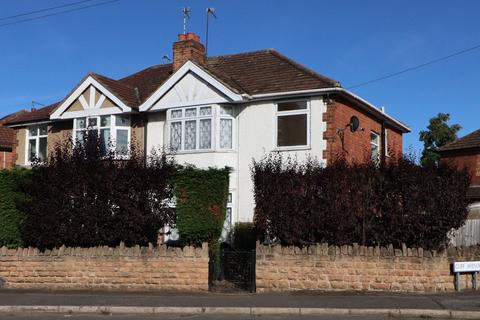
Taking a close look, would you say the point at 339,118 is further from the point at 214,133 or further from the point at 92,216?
the point at 92,216

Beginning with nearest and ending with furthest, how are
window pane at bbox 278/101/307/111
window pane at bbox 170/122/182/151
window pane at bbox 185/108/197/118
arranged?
window pane at bbox 278/101/307/111, window pane at bbox 185/108/197/118, window pane at bbox 170/122/182/151

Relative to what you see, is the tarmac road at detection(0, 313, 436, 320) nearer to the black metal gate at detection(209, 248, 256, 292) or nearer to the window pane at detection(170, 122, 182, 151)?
the black metal gate at detection(209, 248, 256, 292)

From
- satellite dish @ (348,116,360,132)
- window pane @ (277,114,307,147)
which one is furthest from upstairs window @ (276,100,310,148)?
satellite dish @ (348,116,360,132)

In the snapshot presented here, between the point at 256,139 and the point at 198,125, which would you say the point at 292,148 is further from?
the point at 198,125

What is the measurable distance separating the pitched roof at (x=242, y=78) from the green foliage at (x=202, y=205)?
→ 4.69 metres

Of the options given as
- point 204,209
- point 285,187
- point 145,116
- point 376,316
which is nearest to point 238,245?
point 204,209

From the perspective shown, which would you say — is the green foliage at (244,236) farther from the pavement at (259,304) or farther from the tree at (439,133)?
the tree at (439,133)

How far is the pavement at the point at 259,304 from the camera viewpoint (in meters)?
11.5

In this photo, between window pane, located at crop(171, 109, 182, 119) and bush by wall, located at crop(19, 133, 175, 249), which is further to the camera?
window pane, located at crop(171, 109, 182, 119)

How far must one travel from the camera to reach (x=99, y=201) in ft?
52.7

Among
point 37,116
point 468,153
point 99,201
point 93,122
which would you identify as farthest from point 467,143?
point 37,116

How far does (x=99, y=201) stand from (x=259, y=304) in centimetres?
597

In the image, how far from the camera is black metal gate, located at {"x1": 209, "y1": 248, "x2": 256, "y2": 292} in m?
14.7

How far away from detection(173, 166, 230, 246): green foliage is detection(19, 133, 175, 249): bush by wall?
47cm
